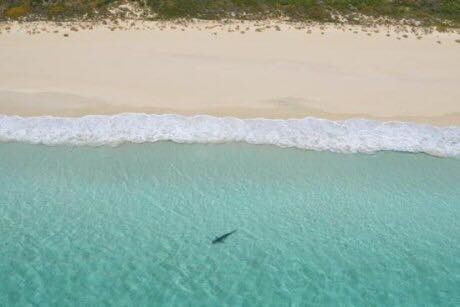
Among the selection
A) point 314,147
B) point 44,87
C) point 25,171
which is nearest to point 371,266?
point 314,147

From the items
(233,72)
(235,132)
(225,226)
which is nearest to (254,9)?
(233,72)

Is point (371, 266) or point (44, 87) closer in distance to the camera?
point (371, 266)

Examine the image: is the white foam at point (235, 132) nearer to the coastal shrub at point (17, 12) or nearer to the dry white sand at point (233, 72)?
the dry white sand at point (233, 72)

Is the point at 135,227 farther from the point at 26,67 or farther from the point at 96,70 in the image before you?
the point at 26,67

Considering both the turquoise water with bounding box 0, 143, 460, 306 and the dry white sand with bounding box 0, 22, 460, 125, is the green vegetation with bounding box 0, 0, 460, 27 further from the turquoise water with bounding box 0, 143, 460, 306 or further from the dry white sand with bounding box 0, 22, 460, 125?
the turquoise water with bounding box 0, 143, 460, 306

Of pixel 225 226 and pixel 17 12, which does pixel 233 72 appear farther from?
pixel 17 12

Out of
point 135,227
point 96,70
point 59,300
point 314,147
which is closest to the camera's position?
point 59,300
